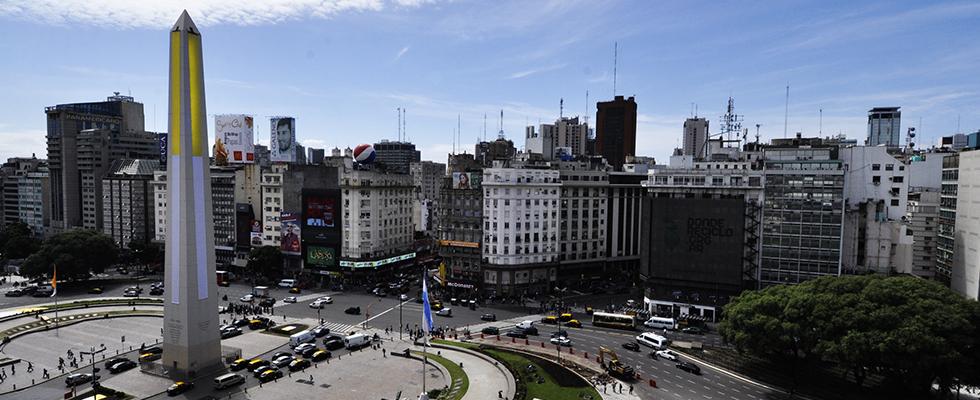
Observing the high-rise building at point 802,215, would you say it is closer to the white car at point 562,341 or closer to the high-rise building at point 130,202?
the white car at point 562,341

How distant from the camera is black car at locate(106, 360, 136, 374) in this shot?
5681 centimetres

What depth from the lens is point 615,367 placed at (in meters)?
57.2

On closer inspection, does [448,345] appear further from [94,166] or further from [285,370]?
[94,166]

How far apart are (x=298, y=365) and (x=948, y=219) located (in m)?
80.9

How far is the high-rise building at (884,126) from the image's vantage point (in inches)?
6850

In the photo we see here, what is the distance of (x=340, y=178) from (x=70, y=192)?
9104 centimetres

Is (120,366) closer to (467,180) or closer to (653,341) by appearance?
(653,341)

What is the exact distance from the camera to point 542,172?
321 feet

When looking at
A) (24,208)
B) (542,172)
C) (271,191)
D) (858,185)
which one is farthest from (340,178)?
(24,208)

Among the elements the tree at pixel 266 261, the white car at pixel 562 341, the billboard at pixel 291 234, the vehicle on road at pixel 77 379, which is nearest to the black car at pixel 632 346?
the white car at pixel 562 341

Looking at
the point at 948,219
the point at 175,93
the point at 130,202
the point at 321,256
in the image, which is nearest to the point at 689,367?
the point at 948,219

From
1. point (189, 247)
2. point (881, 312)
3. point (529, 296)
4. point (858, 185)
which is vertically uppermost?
point (858, 185)

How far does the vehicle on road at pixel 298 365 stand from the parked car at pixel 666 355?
36105 millimetres

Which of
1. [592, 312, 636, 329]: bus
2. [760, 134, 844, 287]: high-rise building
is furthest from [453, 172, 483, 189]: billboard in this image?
[760, 134, 844, 287]: high-rise building
